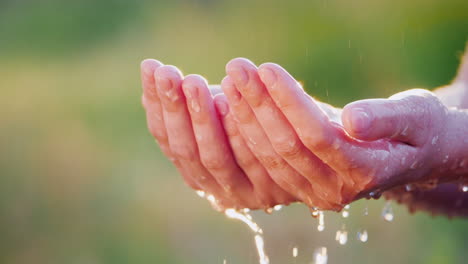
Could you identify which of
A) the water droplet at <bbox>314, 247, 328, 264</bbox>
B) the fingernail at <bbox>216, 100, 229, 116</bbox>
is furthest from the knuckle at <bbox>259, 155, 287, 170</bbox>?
the water droplet at <bbox>314, 247, 328, 264</bbox>

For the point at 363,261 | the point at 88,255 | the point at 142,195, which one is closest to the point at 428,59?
the point at 363,261

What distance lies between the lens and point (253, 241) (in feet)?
10.8

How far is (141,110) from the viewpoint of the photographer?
3.93 meters

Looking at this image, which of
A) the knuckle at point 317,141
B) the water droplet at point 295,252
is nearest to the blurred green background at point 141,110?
the water droplet at point 295,252

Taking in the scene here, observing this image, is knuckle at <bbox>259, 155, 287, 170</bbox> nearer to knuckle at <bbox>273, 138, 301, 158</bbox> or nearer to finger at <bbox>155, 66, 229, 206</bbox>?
knuckle at <bbox>273, 138, 301, 158</bbox>

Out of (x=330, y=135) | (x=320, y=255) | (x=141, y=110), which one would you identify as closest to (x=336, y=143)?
(x=330, y=135)

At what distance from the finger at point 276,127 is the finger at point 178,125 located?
0.16 meters

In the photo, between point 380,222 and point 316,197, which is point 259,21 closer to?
point 380,222

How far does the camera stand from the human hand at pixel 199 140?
4.29 feet

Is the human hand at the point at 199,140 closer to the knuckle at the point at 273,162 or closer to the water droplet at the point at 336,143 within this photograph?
the knuckle at the point at 273,162

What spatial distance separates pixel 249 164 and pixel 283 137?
178 millimetres

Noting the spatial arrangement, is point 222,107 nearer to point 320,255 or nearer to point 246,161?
point 246,161

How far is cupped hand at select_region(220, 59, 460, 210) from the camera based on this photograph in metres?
1.14

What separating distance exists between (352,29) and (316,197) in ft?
9.53
